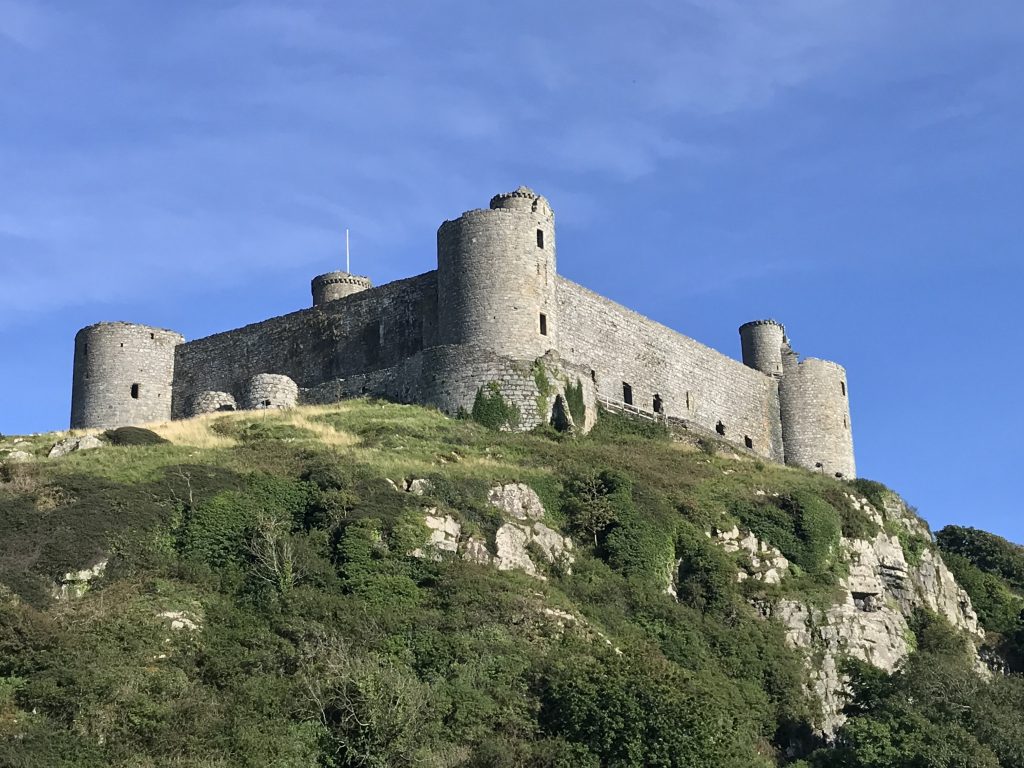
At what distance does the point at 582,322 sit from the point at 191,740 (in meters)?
28.1

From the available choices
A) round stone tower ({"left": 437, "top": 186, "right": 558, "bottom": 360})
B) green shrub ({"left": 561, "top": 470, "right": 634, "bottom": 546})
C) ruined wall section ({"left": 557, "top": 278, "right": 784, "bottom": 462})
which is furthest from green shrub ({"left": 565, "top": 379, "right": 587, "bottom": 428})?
green shrub ({"left": 561, "top": 470, "right": 634, "bottom": 546})

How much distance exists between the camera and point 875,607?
126 feet

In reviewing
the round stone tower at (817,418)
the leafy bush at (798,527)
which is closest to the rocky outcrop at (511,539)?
the leafy bush at (798,527)

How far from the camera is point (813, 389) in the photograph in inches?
2391

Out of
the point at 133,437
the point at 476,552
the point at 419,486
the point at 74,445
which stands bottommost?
the point at 476,552

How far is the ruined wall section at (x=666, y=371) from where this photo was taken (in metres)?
51.1

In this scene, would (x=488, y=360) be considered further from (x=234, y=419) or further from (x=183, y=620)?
(x=183, y=620)

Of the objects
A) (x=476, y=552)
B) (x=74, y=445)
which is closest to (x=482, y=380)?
(x=476, y=552)

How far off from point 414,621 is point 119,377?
91.9ft

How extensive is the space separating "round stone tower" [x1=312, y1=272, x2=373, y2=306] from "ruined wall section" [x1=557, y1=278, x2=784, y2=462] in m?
9.74

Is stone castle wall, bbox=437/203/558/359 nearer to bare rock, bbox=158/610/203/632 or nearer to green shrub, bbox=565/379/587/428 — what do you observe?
green shrub, bbox=565/379/587/428

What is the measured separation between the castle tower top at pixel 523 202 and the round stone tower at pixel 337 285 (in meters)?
9.45

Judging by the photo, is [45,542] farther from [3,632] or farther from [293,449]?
[293,449]

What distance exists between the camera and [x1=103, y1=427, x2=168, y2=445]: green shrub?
39.5 meters
